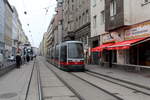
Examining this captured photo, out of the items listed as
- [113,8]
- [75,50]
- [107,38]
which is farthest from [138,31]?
[107,38]

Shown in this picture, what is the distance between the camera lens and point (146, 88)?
11.9 metres

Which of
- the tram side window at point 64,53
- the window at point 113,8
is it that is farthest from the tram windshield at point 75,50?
the window at point 113,8

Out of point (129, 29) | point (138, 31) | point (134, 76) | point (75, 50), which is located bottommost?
point (134, 76)

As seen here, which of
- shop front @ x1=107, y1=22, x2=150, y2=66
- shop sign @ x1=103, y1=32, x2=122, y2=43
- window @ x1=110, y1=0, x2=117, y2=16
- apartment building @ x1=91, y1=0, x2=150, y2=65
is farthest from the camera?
shop sign @ x1=103, y1=32, x2=122, y2=43

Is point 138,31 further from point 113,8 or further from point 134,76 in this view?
point 113,8

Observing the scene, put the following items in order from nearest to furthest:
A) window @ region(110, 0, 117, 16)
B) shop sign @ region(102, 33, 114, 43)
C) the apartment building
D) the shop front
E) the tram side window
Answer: the shop front < the apartment building < the tram side window < window @ region(110, 0, 117, 16) < shop sign @ region(102, 33, 114, 43)

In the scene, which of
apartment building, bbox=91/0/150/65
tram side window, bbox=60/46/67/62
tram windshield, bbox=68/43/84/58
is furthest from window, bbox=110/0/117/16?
tram side window, bbox=60/46/67/62

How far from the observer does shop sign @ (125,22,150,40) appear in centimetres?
1851

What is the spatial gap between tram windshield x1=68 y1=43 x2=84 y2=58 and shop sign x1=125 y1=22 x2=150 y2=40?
14.7 feet

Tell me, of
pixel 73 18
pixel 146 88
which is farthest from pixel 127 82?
pixel 73 18

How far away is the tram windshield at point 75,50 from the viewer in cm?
2302

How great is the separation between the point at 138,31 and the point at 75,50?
638 centimetres

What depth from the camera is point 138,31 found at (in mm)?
19750

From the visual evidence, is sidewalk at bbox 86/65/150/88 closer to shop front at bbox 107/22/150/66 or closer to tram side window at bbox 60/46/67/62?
shop front at bbox 107/22/150/66
